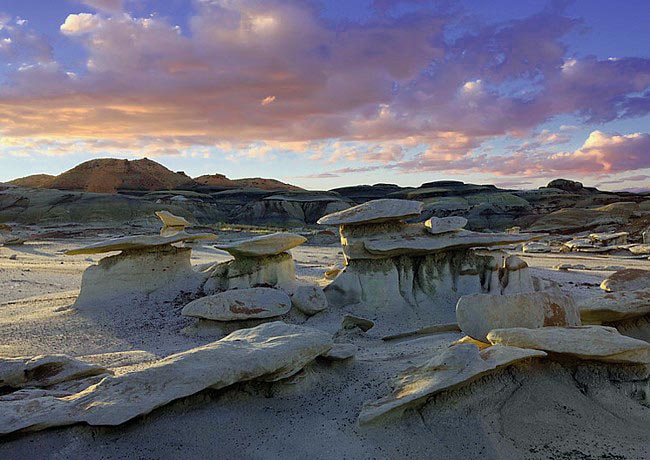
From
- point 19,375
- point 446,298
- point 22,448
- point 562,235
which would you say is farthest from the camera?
point 562,235

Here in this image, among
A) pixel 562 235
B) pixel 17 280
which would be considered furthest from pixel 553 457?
pixel 562 235

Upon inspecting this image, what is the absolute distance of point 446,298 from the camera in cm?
875

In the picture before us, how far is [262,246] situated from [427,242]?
10.4ft

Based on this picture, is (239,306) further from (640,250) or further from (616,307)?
(640,250)

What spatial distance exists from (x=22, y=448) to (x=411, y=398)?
265cm

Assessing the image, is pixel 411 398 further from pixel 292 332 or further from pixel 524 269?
pixel 524 269

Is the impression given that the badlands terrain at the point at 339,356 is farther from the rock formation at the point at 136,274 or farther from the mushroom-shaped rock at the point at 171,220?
the mushroom-shaped rock at the point at 171,220

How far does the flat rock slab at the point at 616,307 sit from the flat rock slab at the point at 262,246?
555 cm

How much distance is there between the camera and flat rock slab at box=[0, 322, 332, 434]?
342 cm

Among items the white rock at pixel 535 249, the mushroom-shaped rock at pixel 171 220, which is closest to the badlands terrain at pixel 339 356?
the mushroom-shaped rock at pixel 171 220

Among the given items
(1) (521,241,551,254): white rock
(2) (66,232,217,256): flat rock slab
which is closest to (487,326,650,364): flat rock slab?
(2) (66,232,217,256): flat rock slab

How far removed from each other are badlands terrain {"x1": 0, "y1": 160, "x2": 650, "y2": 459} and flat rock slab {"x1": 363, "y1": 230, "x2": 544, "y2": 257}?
30 millimetres

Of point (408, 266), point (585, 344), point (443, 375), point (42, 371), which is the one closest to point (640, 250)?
point (408, 266)

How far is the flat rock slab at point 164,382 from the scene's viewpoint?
342 centimetres
